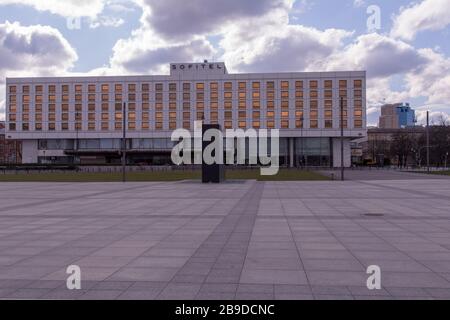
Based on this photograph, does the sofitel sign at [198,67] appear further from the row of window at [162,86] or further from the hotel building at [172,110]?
the row of window at [162,86]

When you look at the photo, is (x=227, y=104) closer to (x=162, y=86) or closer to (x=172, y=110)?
(x=172, y=110)

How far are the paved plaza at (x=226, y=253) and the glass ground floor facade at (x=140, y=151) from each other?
301 feet

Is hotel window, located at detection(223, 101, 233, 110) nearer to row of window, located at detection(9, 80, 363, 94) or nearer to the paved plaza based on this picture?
row of window, located at detection(9, 80, 363, 94)

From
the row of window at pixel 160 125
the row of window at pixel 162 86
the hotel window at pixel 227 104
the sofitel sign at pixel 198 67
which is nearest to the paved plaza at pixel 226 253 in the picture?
the row of window at pixel 160 125

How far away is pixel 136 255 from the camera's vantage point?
8.89 m

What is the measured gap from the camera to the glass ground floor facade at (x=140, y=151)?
107500 millimetres

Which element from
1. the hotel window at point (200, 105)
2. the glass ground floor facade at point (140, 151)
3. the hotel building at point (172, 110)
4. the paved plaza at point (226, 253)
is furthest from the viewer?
the hotel window at point (200, 105)

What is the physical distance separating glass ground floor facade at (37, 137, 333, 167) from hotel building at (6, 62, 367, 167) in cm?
24

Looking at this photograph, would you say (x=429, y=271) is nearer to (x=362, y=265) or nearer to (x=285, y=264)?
(x=362, y=265)

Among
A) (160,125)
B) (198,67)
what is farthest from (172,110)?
(198,67)

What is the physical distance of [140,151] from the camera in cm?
11031
